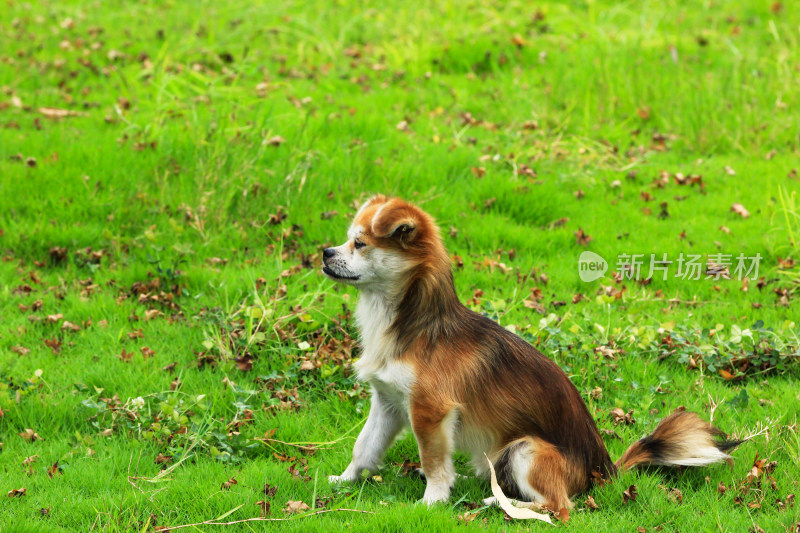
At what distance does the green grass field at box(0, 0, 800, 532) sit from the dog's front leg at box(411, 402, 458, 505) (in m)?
0.16

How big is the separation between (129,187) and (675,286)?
5.49 m

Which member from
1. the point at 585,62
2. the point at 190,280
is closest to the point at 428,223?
the point at 190,280

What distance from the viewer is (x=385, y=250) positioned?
4.88 m

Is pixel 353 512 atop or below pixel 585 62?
below

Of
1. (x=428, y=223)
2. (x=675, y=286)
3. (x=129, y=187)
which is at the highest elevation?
(x=428, y=223)

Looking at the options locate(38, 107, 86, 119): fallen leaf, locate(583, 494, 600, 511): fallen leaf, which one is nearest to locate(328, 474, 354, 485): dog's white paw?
locate(583, 494, 600, 511): fallen leaf

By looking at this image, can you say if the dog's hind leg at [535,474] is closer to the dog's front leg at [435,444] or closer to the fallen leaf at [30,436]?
the dog's front leg at [435,444]

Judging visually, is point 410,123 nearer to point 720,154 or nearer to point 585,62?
point 585,62

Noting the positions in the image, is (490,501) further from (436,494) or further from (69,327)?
(69,327)

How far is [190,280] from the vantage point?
7453 millimetres

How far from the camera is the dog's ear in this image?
4801 millimetres

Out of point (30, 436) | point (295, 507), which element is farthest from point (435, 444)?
point (30, 436)

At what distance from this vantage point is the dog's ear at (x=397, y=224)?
4801 mm

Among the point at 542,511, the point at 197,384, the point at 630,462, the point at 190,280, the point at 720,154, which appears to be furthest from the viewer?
the point at 720,154
